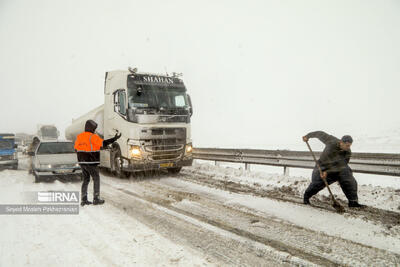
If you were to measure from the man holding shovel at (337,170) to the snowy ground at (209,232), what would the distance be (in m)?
0.36

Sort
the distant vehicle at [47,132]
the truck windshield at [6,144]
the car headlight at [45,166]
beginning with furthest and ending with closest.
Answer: the distant vehicle at [47,132] < the truck windshield at [6,144] < the car headlight at [45,166]

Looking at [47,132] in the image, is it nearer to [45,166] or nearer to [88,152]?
[45,166]

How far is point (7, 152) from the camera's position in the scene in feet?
41.1

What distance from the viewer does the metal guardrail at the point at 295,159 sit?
5.82 m

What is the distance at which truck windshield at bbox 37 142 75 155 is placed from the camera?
8922mm

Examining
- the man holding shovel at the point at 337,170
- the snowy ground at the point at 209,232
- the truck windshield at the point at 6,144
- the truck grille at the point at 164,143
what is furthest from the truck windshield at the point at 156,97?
the truck windshield at the point at 6,144

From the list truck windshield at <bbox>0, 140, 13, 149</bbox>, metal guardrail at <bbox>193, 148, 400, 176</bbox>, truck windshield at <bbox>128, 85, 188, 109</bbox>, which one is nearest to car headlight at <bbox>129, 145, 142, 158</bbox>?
truck windshield at <bbox>128, 85, 188, 109</bbox>

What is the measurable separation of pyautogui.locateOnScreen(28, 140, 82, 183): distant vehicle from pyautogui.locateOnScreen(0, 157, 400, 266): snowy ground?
1.99m

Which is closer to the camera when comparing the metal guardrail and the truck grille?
the metal guardrail

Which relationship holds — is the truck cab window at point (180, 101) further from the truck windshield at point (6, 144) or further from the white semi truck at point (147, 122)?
the truck windshield at point (6, 144)

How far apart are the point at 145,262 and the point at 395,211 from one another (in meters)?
4.74

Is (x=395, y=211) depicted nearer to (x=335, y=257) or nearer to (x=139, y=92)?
(x=335, y=257)

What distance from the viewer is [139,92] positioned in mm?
7945

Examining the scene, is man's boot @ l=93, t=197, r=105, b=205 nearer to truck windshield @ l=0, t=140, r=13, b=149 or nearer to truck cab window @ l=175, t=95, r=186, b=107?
truck cab window @ l=175, t=95, r=186, b=107
